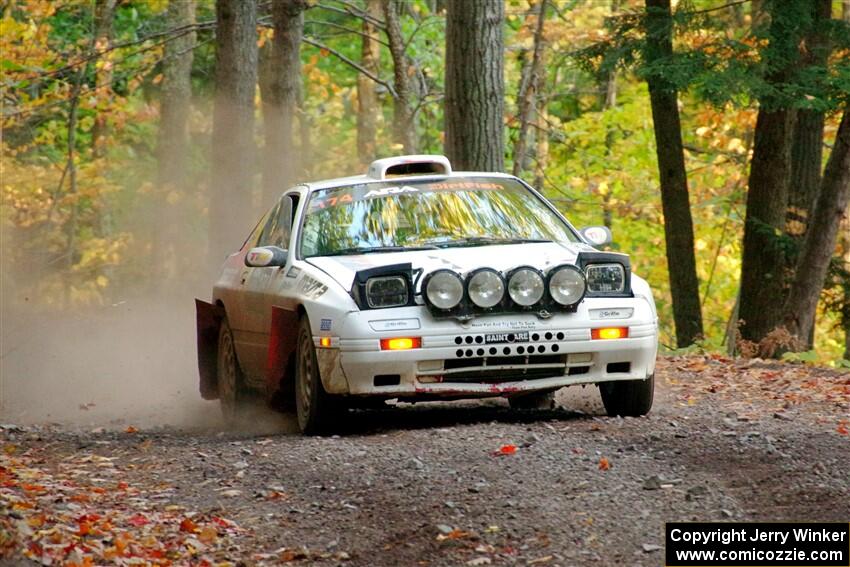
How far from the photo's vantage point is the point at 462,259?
916 cm

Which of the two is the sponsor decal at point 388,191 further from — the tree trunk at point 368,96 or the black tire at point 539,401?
the tree trunk at point 368,96

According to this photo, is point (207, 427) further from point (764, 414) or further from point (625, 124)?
point (625, 124)

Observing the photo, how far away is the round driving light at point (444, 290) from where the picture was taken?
343 inches

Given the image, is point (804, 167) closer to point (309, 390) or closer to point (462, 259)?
point (462, 259)

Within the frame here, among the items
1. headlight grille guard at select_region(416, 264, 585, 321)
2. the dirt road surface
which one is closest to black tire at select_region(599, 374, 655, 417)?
the dirt road surface

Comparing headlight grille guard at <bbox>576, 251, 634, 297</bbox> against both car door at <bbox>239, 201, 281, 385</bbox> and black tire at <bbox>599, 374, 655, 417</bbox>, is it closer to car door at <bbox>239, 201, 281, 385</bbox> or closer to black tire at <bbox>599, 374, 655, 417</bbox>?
black tire at <bbox>599, 374, 655, 417</bbox>

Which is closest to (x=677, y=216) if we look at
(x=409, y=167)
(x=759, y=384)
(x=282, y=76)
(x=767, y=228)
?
(x=767, y=228)

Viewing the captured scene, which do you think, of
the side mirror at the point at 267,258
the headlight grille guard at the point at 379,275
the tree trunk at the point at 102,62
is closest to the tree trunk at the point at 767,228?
the side mirror at the point at 267,258

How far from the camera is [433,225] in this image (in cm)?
1002

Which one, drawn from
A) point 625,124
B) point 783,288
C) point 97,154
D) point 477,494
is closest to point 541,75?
point 625,124

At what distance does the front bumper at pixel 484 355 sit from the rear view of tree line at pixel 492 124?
6.10m

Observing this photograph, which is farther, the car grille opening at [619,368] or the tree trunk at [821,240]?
the tree trunk at [821,240]

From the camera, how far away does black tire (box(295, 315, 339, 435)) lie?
9055 millimetres

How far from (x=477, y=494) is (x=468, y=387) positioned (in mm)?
2158
